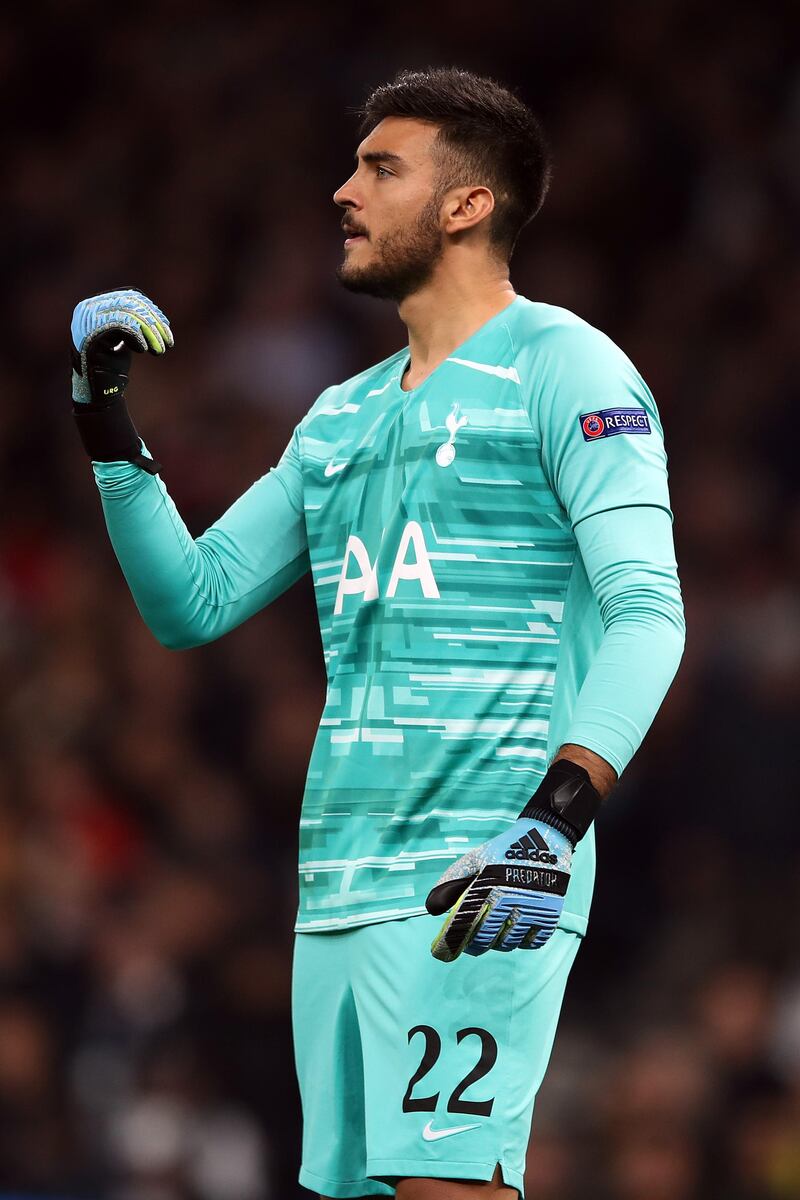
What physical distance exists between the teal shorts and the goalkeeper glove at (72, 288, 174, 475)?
0.84 meters

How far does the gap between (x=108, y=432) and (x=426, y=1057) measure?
107cm

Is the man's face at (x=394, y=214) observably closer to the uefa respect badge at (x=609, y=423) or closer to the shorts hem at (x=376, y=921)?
the uefa respect badge at (x=609, y=423)

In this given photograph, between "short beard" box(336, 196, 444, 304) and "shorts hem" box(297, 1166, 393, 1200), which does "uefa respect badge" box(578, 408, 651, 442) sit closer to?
"short beard" box(336, 196, 444, 304)

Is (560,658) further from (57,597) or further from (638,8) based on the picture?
(638,8)

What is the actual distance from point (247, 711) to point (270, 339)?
1.75 m

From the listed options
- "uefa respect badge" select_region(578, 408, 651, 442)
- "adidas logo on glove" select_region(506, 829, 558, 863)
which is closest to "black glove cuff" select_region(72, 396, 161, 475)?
"uefa respect badge" select_region(578, 408, 651, 442)

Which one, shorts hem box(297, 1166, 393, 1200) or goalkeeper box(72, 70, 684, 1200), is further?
shorts hem box(297, 1166, 393, 1200)

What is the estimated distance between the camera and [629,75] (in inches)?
321

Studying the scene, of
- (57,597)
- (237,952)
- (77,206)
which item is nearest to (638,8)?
(77,206)

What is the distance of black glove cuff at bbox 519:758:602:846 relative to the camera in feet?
7.73

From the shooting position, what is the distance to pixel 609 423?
261cm

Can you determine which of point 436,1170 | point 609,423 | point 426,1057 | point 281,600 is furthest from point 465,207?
point 281,600

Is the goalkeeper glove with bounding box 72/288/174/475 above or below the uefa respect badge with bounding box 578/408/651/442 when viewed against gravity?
above

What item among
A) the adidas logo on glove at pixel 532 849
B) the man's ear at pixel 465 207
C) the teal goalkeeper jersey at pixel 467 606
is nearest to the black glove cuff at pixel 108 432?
the teal goalkeeper jersey at pixel 467 606
